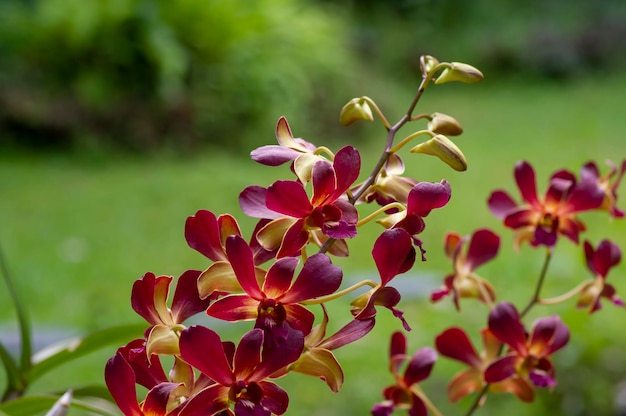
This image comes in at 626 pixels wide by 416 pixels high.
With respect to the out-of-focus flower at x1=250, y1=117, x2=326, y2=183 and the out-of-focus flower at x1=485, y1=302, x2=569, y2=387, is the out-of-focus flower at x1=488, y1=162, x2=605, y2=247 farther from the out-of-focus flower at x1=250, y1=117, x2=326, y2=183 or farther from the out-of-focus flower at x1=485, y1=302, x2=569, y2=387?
the out-of-focus flower at x1=250, y1=117, x2=326, y2=183

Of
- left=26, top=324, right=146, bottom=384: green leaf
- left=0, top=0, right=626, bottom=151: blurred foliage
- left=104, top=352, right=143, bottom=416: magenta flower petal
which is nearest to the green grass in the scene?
left=0, top=0, right=626, bottom=151: blurred foliage

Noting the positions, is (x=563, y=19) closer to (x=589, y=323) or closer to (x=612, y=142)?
(x=612, y=142)

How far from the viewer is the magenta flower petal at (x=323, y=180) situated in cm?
40

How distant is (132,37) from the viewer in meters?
5.06

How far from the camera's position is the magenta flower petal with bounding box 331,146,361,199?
40 centimetres

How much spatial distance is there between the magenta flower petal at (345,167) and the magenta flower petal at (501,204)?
0.81 ft

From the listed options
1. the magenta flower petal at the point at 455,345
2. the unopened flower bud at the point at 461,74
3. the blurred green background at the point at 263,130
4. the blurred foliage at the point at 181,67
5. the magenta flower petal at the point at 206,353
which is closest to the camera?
the magenta flower petal at the point at 206,353

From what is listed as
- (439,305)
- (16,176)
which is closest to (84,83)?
(16,176)

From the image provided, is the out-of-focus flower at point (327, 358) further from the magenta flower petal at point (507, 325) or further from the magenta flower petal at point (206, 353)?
the magenta flower petal at point (507, 325)

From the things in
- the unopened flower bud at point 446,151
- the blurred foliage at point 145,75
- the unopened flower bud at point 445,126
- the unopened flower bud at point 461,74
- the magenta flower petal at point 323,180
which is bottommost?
the magenta flower petal at point 323,180

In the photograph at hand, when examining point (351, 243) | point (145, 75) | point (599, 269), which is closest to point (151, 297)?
point (599, 269)

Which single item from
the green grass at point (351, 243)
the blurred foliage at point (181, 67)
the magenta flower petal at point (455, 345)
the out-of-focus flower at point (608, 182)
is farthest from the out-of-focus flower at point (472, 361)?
the blurred foliage at point (181, 67)

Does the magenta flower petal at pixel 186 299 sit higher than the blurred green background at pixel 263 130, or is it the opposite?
the blurred green background at pixel 263 130

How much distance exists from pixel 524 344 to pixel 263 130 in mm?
4397
